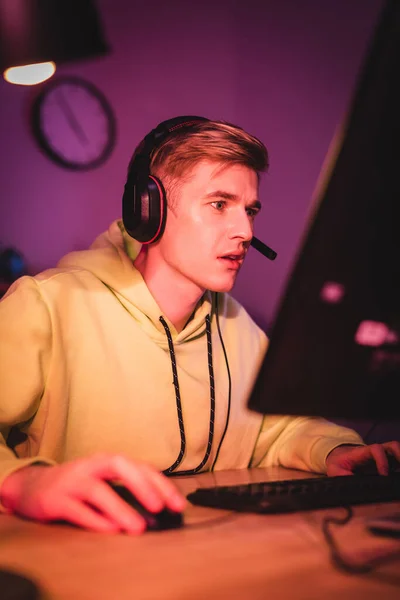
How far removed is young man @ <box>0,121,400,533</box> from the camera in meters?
1.10

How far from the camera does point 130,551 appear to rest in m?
0.55

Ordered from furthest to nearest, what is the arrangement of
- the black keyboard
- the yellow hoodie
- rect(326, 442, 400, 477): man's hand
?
the yellow hoodie < rect(326, 442, 400, 477): man's hand < the black keyboard

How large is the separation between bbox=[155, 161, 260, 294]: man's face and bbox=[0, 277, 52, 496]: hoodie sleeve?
0.40 metres

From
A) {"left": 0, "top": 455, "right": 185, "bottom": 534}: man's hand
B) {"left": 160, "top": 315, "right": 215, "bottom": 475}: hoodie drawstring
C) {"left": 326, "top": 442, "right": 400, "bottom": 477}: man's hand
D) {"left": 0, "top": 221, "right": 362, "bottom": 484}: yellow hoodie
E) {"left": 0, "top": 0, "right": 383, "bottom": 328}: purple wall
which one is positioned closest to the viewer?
{"left": 0, "top": 455, "right": 185, "bottom": 534}: man's hand

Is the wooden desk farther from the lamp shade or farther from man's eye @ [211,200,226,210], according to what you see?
man's eye @ [211,200,226,210]

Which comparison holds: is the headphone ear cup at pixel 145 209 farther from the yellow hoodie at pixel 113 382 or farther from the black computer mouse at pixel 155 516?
the black computer mouse at pixel 155 516

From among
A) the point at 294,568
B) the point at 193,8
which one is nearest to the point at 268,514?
the point at 294,568

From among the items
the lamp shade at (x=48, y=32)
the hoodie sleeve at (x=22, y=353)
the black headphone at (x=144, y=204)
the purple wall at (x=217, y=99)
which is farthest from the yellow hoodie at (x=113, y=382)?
the purple wall at (x=217, y=99)

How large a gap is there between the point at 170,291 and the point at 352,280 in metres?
0.93

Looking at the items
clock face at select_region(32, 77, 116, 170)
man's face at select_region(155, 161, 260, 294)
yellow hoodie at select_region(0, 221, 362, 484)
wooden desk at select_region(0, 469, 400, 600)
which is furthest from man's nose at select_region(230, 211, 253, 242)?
clock face at select_region(32, 77, 116, 170)

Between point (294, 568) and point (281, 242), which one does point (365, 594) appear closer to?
point (294, 568)

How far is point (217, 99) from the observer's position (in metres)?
2.38

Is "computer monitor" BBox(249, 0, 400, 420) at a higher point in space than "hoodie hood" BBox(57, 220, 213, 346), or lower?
higher

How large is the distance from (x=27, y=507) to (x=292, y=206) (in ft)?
5.94
